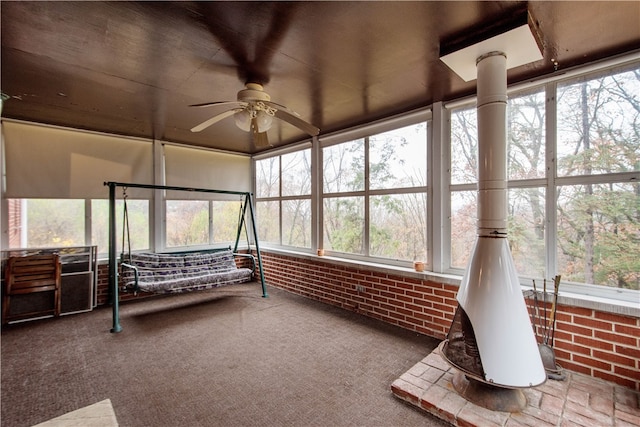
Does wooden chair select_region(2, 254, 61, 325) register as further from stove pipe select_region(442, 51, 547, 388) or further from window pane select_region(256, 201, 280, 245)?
stove pipe select_region(442, 51, 547, 388)

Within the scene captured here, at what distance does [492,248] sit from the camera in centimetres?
193

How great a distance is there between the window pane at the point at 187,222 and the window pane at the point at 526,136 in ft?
15.5

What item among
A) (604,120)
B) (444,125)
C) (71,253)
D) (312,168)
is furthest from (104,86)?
(604,120)

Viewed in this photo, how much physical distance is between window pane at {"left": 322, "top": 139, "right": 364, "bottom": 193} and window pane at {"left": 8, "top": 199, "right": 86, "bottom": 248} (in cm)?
359

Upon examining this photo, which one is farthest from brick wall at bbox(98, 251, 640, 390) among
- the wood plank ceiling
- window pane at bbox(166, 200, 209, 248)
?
the wood plank ceiling

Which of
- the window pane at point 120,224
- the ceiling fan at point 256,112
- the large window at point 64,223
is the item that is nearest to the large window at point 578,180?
the ceiling fan at point 256,112

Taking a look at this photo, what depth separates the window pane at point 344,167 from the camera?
405 centimetres

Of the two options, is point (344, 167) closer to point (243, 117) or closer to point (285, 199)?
point (285, 199)

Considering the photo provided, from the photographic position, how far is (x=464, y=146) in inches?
121

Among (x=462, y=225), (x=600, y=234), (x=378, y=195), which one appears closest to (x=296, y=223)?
(x=378, y=195)

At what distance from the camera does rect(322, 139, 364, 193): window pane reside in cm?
405

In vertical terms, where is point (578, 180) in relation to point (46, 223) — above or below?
above

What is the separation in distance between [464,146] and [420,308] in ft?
5.91

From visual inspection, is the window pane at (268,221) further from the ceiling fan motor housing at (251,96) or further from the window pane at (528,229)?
the window pane at (528,229)
